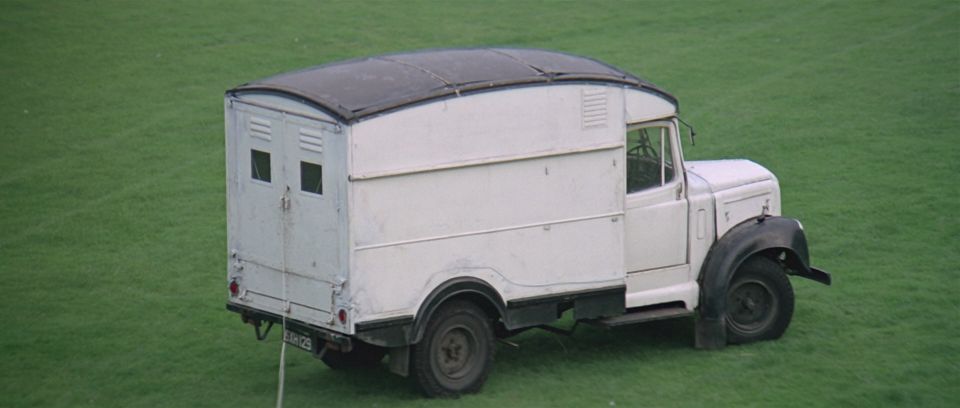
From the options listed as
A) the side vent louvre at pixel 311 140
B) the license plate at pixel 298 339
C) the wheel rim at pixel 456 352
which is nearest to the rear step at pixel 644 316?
the wheel rim at pixel 456 352

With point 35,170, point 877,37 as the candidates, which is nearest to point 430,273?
point 35,170

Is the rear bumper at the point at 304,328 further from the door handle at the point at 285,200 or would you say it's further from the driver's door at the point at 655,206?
the driver's door at the point at 655,206

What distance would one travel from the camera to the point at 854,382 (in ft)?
36.6

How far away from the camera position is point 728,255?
39.2 feet

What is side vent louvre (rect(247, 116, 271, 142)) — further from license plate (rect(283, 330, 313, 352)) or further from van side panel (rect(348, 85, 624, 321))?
license plate (rect(283, 330, 313, 352))

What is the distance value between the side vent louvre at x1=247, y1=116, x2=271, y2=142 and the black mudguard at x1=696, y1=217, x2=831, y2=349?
4.32 meters

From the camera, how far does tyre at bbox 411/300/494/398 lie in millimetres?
10664

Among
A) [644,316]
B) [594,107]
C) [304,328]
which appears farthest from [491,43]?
[304,328]

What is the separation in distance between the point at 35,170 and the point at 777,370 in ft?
38.9

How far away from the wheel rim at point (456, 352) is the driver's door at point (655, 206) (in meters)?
1.76

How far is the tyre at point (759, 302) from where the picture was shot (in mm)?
12234

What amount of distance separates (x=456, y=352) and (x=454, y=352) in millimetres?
23

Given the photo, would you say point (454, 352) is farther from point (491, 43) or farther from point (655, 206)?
point (491, 43)

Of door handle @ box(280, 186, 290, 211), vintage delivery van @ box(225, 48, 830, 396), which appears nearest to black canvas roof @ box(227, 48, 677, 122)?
Answer: vintage delivery van @ box(225, 48, 830, 396)
